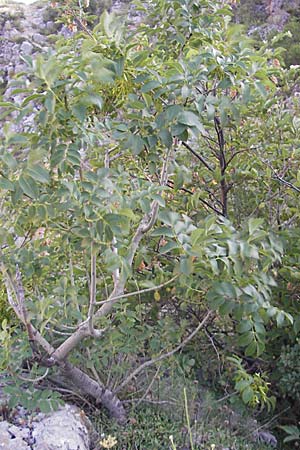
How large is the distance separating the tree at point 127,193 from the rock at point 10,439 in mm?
229

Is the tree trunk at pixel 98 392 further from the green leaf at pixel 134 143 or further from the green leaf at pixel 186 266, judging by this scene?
the green leaf at pixel 134 143

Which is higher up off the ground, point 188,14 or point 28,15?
point 188,14

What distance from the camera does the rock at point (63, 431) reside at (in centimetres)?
197

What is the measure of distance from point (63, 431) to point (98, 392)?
0.29 meters

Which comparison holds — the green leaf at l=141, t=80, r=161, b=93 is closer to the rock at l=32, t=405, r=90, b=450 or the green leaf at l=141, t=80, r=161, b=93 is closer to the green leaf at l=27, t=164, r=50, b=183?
the green leaf at l=27, t=164, r=50, b=183

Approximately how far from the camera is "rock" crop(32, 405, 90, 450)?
197cm

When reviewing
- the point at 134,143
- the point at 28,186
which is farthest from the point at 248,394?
the point at 28,186

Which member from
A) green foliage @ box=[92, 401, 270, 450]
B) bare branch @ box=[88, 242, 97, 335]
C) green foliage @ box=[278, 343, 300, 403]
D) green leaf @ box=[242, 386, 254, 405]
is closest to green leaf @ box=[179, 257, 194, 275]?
bare branch @ box=[88, 242, 97, 335]

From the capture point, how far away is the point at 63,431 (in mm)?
2025

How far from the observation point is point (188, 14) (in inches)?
77.2

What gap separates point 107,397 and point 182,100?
1.29m

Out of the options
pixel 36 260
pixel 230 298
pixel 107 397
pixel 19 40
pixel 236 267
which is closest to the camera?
pixel 236 267

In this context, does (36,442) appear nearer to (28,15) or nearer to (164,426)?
(164,426)

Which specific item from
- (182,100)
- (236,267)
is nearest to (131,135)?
(182,100)
